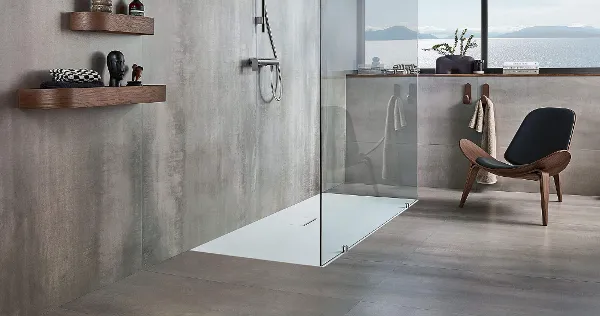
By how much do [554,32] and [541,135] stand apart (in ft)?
4.07

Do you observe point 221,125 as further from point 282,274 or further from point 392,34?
point 392,34

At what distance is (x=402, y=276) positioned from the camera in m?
3.84

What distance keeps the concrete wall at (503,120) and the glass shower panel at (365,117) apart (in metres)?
1.04

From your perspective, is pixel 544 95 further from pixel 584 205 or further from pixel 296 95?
pixel 296 95

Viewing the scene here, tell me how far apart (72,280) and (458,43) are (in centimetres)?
462

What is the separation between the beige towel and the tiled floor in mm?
1414

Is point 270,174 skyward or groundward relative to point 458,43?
groundward

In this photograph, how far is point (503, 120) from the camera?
21.1 ft

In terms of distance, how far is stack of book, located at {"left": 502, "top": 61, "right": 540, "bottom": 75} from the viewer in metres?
6.34

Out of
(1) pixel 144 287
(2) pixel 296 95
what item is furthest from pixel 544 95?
(1) pixel 144 287

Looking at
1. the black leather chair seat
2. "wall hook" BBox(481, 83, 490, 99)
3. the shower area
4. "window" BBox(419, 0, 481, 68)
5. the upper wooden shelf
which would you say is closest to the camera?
the upper wooden shelf

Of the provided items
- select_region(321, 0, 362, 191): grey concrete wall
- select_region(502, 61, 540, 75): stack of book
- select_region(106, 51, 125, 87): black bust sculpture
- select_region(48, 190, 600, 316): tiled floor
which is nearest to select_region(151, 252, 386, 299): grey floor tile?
select_region(48, 190, 600, 316): tiled floor

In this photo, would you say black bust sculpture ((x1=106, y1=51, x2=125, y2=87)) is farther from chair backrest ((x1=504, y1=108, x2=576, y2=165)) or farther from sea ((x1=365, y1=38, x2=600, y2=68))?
sea ((x1=365, y1=38, x2=600, y2=68))

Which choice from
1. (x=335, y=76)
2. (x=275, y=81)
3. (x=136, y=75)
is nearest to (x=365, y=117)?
(x=335, y=76)
